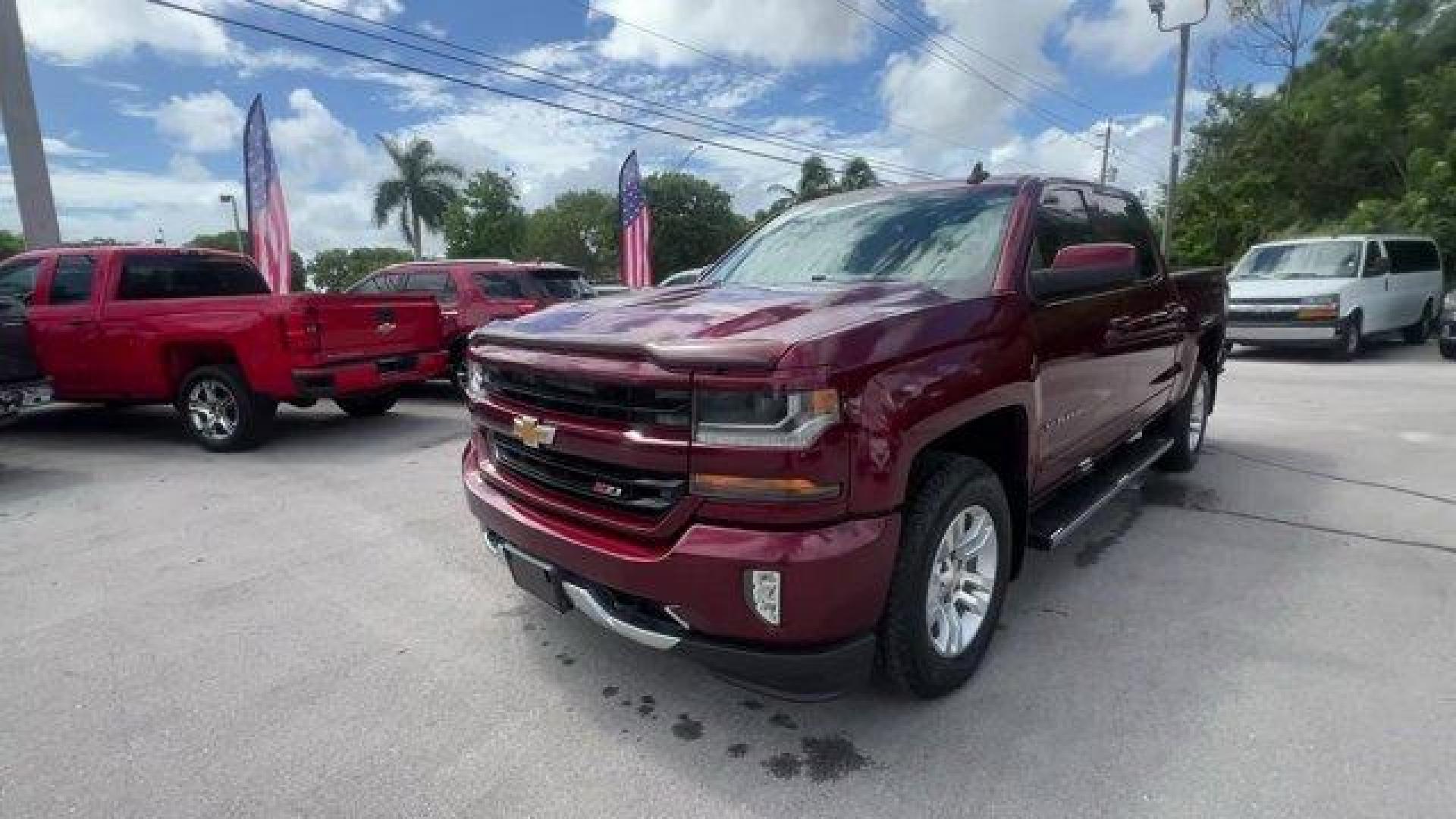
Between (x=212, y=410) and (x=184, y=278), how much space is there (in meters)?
1.51

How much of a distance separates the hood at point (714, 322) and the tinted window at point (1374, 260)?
41.8ft

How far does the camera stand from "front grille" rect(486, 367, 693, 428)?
2.36 meters

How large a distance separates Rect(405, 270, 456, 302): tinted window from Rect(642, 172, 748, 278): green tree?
150ft

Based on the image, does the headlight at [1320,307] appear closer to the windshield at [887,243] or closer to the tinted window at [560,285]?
the tinted window at [560,285]

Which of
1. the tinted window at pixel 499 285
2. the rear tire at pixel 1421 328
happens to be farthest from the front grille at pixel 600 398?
the rear tire at pixel 1421 328

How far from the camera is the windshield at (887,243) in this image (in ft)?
10.9

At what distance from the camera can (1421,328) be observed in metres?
14.0

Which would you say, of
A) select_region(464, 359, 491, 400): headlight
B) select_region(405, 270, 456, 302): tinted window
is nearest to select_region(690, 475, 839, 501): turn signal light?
select_region(464, 359, 491, 400): headlight

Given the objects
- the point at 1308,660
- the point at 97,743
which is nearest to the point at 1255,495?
the point at 1308,660

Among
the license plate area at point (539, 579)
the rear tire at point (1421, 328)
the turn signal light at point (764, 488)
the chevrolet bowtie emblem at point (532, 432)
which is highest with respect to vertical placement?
the chevrolet bowtie emblem at point (532, 432)

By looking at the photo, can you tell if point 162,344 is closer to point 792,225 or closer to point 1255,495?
point 792,225

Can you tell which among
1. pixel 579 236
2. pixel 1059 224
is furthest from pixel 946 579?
pixel 579 236

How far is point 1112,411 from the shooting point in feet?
13.3

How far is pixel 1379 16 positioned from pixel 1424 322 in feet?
70.2
